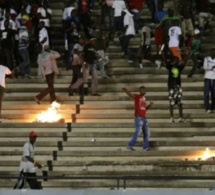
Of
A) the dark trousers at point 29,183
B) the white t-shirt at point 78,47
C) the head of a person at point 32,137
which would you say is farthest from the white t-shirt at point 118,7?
the dark trousers at point 29,183

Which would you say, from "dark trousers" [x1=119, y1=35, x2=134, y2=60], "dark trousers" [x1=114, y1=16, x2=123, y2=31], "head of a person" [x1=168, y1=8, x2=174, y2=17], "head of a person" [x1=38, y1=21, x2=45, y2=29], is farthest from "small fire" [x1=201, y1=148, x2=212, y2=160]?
"head of a person" [x1=38, y1=21, x2=45, y2=29]

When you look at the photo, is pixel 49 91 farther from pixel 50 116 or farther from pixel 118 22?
pixel 118 22

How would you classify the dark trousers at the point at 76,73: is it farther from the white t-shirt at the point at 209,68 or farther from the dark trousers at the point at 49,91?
the white t-shirt at the point at 209,68

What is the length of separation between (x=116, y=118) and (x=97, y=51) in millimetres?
2799

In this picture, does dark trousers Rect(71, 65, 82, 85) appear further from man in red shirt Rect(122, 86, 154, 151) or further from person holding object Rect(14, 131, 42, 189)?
person holding object Rect(14, 131, 42, 189)

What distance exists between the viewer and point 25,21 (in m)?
37.4

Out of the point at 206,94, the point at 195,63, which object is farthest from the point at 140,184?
the point at 195,63

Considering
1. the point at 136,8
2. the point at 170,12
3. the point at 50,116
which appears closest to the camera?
the point at 50,116

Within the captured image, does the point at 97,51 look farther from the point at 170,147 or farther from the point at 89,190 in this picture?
the point at 89,190

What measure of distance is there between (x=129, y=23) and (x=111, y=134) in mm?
5119

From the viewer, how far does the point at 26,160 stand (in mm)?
29938

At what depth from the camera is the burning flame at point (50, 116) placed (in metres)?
34.1

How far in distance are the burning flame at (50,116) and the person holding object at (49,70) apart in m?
0.43

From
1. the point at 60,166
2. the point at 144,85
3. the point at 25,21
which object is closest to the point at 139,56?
the point at 144,85
